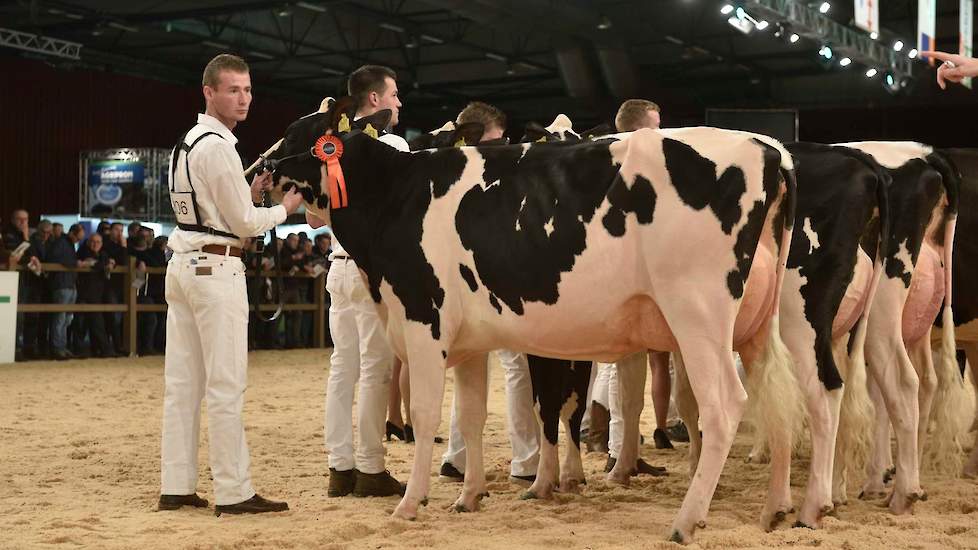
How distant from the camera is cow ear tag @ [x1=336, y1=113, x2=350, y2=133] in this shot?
5.39 meters

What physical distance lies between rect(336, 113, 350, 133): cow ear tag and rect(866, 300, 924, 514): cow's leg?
8.95ft

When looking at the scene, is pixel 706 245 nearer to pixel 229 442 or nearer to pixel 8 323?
pixel 229 442

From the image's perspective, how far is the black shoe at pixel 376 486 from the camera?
5711 millimetres

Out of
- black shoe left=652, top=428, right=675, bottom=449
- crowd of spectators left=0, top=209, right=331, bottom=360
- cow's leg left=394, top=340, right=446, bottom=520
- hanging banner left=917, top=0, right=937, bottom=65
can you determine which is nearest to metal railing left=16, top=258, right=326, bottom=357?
crowd of spectators left=0, top=209, right=331, bottom=360

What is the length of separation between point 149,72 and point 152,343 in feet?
43.5

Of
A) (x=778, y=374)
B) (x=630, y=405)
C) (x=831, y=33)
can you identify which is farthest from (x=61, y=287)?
(x=831, y=33)

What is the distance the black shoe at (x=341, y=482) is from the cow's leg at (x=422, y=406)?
31.3 inches

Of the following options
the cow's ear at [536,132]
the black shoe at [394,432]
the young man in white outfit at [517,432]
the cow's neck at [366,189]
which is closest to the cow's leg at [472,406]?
the young man in white outfit at [517,432]

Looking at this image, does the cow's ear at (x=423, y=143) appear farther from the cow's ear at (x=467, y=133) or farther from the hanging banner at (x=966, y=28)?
the hanging banner at (x=966, y=28)

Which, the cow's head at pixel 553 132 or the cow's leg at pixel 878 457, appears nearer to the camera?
the cow's leg at pixel 878 457

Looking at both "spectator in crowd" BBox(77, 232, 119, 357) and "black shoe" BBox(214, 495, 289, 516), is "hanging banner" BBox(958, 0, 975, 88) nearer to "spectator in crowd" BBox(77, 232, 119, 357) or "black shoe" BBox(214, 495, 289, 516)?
"spectator in crowd" BBox(77, 232, 119, 357)

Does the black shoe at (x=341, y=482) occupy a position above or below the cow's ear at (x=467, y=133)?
below

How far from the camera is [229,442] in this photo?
523 centimetres

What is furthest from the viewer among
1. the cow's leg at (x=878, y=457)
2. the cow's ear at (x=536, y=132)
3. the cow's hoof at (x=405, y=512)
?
the cow's ear at (x=536, y=132)
